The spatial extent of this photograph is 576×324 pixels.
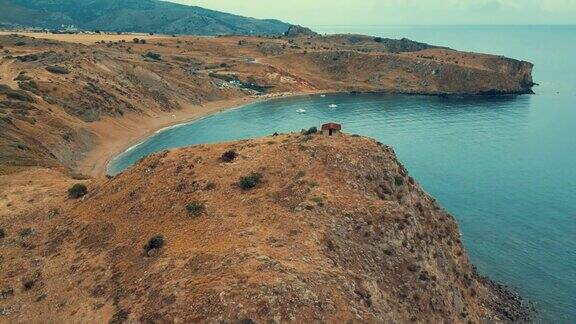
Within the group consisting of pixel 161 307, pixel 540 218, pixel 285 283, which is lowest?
pixel 540 218

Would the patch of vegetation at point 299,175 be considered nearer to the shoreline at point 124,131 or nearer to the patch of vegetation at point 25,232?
the patch of vegetation at point 25,232

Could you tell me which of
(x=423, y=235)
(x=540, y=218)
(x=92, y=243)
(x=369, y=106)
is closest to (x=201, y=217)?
(x=92, y=243)

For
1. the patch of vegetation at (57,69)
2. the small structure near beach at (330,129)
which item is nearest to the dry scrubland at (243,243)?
the small structure near beach at (330,129)

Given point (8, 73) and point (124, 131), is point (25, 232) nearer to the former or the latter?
point (124, 131)

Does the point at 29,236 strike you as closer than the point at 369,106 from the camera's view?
Yes

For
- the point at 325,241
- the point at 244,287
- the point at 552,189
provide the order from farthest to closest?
1. the point at 552,189
2. the point at 325,241
3. the point at 244,287

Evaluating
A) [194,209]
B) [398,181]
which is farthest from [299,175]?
[398,181]

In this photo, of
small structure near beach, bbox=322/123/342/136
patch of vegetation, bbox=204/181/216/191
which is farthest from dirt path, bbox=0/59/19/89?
small structure near beach, bbox=322/123/342/136

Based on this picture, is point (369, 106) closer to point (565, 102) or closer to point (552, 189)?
point (565, 102)
